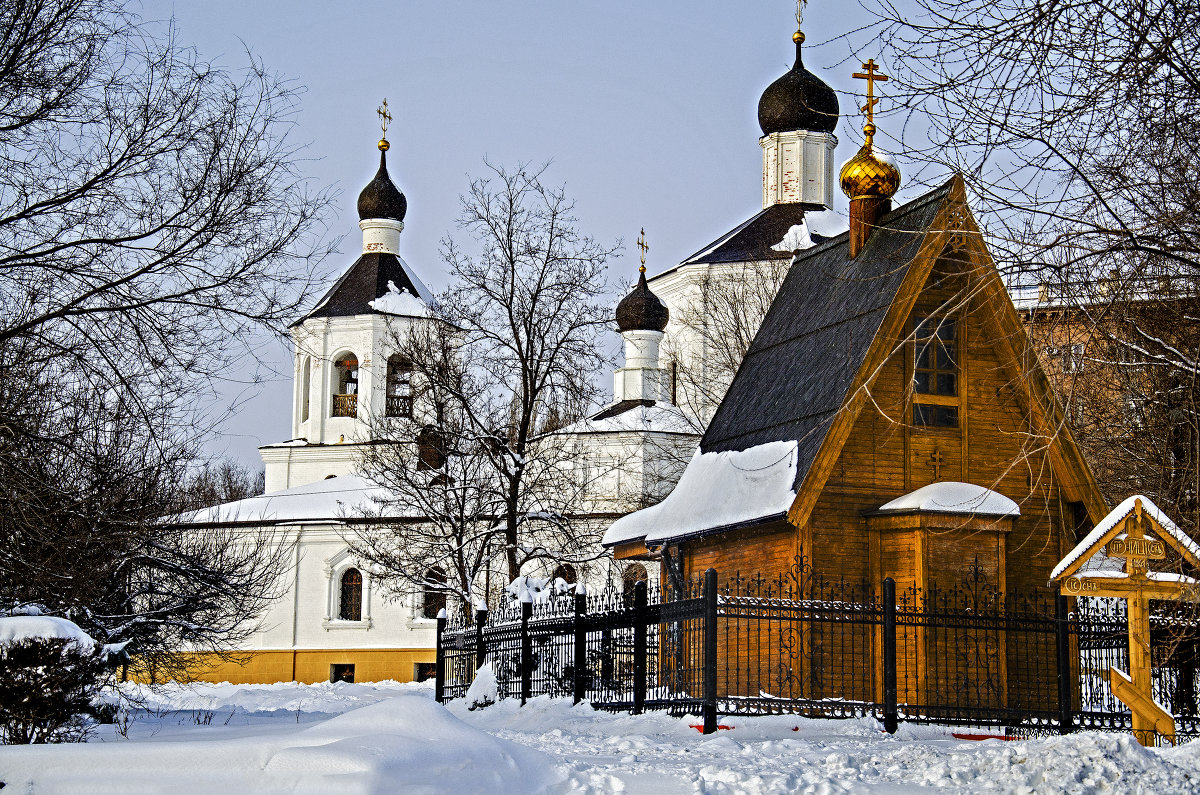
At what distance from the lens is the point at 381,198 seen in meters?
42.0

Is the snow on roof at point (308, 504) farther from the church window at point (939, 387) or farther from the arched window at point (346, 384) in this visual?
the church window at point (939, 387)

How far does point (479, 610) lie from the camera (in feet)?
62.5

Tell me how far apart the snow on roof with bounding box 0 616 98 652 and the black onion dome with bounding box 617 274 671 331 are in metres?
27.5

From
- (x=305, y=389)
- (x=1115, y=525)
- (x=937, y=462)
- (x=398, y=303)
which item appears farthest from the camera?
(x=305, y=389)

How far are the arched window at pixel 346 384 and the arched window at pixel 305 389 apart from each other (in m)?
0.82

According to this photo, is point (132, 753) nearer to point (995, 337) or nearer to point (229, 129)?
point (229, 129)

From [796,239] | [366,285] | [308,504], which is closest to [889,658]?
[796,239]

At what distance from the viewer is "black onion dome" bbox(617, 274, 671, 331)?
3697 centimetres

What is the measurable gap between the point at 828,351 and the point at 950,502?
2.55m

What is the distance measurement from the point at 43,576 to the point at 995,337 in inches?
413

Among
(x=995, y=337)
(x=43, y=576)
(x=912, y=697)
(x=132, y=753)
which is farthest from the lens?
(x=995, y=337)

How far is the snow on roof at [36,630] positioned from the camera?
977 centimetres

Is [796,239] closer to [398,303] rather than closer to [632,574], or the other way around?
[632,574]

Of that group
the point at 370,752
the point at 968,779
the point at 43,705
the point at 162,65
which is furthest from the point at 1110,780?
the point at 162,65
